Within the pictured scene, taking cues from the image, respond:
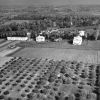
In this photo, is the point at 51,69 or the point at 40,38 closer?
the point at 51,69

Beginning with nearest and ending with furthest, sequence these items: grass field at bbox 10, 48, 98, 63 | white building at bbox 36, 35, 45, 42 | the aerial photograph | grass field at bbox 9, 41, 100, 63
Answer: the aerial photograph, grass field at bbox 10, 48, 98, 63, grass field at bbox 9, 41, 100, 63, white building at bbox 36, 35, 45, 42

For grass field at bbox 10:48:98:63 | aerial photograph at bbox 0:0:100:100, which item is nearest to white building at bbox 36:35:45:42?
aerial photograph at bbox 0:0:100:100

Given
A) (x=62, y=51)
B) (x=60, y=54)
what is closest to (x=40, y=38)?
(x=62, y=51)

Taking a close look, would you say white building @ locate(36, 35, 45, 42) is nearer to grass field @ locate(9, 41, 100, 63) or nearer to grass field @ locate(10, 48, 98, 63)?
grass field @ locate(9, 41, 100, 63)

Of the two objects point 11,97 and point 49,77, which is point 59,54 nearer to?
point 49,77

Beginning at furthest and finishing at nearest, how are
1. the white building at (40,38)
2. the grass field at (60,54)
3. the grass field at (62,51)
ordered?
the white building at (40,38) → the grass field at (62,51) → the grass field at (60,54)

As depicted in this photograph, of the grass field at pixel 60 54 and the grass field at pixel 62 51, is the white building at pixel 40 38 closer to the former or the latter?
the grass field at pixel 62 51

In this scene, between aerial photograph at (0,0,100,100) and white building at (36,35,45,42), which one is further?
white building at (36,35,45,42)

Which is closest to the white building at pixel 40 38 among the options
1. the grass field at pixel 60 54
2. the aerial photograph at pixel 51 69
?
the aerial photograph at pixel 51 69

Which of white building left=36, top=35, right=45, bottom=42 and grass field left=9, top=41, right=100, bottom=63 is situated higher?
white building left=36, top=35, right=45, bottom=42

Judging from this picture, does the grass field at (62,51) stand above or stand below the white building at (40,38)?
below

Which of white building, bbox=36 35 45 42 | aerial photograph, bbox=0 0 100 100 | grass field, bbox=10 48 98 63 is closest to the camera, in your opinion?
aerial photograph, bbox=0 0 100 100

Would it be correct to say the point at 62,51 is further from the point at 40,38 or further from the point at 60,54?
the point at 40,38
